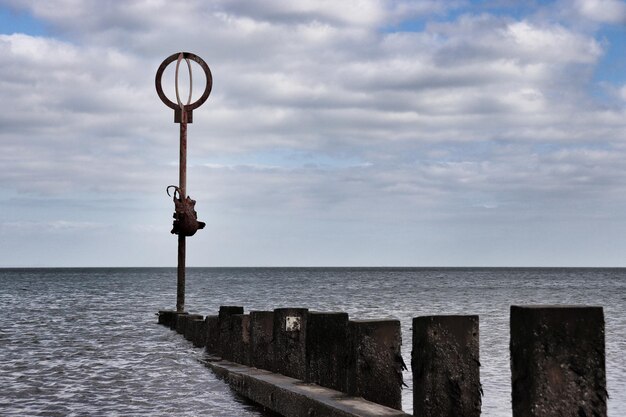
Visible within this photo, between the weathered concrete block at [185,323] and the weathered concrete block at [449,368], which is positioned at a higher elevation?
the weathered concrete block at [449,368]

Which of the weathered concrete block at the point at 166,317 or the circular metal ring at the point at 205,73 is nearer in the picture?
the circular metal ring at the point at 205,73

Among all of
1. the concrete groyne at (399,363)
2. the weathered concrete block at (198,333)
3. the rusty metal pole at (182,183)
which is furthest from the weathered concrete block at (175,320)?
the concrete groyne at (399,363)

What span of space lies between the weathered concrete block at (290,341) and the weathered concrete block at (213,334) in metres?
3.67

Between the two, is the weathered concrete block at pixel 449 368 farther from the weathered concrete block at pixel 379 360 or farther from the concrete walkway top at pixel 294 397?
the weathered concrete block at pixel 379 360

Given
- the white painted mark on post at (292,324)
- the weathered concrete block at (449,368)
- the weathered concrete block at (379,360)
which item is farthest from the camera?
the white painted mark on post at (292,324)

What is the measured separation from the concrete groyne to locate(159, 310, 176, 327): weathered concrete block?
8.67 metres

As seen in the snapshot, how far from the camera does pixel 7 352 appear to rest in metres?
16.0

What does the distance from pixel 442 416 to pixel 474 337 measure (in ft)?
1.82

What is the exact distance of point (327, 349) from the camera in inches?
280

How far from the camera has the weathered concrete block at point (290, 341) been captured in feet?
25.2

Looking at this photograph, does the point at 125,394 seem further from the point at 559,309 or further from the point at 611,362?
the point at 611,362

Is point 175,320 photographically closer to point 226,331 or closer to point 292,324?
point 226,331

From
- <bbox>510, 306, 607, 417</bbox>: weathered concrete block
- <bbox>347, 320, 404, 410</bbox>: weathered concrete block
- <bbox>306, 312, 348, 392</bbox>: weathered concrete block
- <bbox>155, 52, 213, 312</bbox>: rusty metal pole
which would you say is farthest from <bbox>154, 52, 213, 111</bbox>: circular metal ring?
<bbox>510, 306, 607, 417</bbox>: weathered concrete block

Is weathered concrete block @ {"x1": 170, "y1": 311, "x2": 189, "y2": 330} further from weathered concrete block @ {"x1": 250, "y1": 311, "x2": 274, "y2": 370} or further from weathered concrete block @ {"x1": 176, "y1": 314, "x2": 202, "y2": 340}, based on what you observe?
weathered concrete block @ {"x1": 250, "y1": 311, "x2": 274, "y2": 370}
